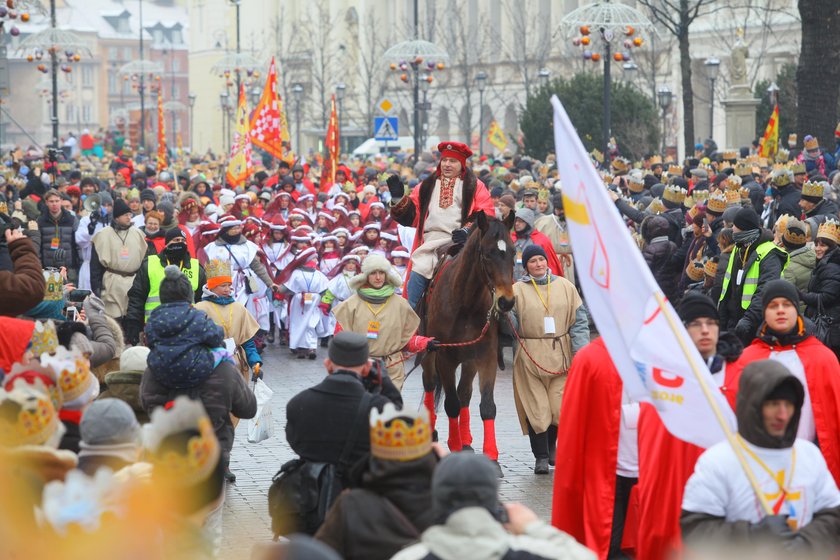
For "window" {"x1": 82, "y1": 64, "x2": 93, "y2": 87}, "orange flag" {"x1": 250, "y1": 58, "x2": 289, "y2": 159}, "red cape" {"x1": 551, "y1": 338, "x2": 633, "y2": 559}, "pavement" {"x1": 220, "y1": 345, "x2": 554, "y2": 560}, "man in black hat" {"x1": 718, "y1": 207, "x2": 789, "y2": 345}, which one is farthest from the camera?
"window" {"x1": 82, "y1": 64, "x2": 93, "y2": 87}

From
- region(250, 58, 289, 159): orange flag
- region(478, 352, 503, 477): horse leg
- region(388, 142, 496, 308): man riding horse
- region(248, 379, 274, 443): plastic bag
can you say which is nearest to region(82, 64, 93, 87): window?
region(250, 58, 289, 159): orange flag

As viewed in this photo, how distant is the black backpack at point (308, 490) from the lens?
22.8 ft

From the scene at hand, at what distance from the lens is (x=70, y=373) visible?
7.18 meters

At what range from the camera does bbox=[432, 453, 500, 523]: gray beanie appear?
4.80 metres

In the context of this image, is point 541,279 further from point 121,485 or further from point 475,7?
point 475,7

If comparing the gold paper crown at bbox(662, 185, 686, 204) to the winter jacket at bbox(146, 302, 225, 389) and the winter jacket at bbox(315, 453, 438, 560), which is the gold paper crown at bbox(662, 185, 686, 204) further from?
the winter jacket at bbox(315, 453, 438, 560)

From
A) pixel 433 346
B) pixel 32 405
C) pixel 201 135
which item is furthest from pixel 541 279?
pixel 201 135

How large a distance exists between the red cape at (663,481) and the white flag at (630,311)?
1175mm

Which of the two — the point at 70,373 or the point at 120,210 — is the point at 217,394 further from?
the point at 120,210

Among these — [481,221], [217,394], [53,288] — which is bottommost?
[217,394]

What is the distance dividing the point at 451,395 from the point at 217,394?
12.0 ft

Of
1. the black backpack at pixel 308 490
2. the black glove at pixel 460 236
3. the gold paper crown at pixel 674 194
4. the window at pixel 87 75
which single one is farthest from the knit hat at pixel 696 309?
the window at pixel 87 75

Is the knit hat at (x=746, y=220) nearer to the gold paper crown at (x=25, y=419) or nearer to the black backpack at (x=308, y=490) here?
the black backpack at (x=308, y=490)

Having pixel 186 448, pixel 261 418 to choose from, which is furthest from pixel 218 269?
pixel 186 448
